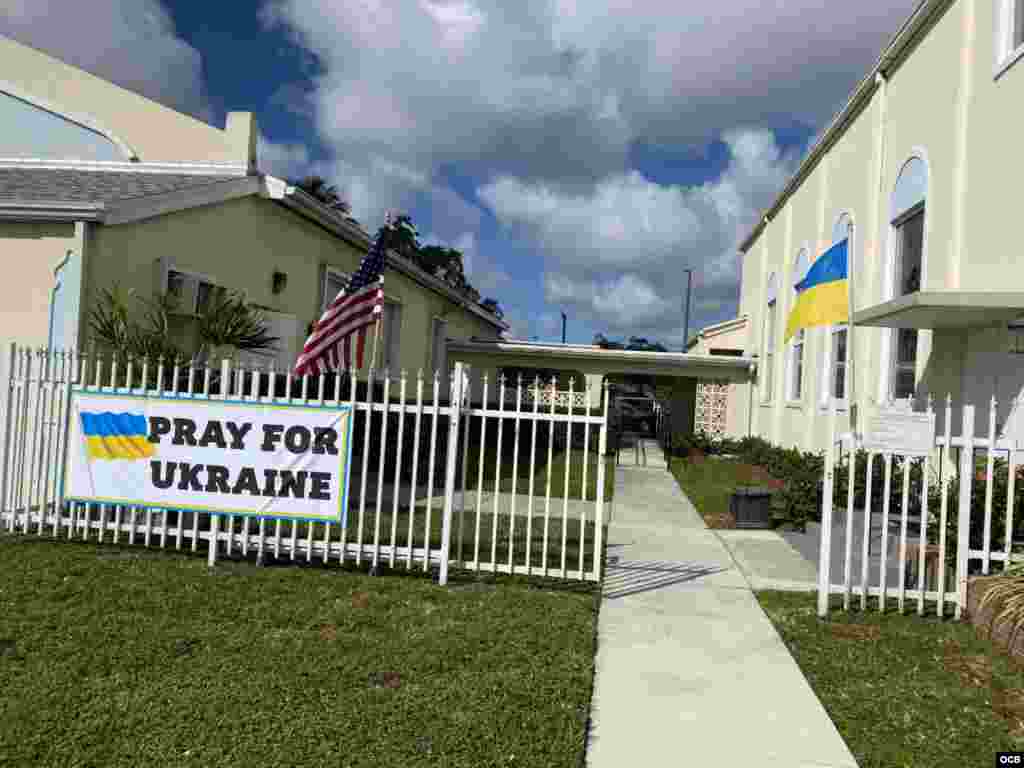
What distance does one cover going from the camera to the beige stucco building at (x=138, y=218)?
7.95 metres

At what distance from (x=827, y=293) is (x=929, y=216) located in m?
3.32

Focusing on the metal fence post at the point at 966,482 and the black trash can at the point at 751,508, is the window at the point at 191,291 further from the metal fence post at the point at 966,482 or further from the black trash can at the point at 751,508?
Result: the metal fence post at the point at 966,482

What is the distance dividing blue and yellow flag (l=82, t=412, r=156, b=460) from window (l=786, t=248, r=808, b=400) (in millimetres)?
13481

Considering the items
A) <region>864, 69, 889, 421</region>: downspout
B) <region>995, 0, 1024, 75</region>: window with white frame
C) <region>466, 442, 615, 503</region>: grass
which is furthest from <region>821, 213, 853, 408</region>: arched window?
<region>995, 0, 1024, 75</region>: window with white frame

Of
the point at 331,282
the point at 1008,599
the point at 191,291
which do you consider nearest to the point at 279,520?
the point at 191,291

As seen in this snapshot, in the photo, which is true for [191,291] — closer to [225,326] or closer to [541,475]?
[225,326]

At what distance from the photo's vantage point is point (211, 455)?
20.9ft

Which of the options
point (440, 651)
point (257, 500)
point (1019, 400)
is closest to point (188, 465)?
point (257, 500)

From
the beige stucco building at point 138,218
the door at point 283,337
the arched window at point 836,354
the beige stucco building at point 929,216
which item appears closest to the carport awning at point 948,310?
the beige stucco building at point 929,216

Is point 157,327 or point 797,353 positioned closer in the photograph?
point 157,327

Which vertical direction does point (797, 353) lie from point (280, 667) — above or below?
above

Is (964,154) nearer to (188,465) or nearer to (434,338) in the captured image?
(188,465)

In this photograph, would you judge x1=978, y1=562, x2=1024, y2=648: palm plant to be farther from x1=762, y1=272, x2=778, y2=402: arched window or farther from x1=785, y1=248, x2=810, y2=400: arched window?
x1=762, y1=272, x2=778, y2=402: arched window

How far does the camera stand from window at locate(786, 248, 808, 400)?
1644 cm
